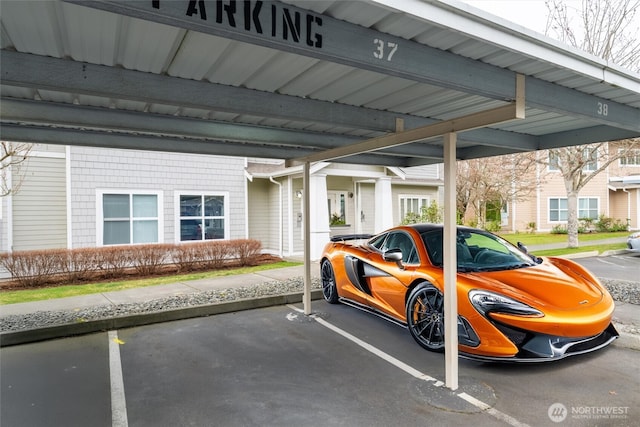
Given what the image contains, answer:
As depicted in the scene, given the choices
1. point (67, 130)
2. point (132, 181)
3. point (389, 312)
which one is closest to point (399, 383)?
point (389, 312)

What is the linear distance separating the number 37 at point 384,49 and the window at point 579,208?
2538 cm

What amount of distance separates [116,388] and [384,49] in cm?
384

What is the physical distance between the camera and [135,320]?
18.9 feet

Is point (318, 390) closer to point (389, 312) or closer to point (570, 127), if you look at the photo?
point (389, 312)

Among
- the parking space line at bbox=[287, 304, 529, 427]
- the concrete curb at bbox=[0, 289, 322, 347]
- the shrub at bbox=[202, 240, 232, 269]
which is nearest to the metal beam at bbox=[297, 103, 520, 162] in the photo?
the parking space line at bbox=[287, 304, 529, 427]

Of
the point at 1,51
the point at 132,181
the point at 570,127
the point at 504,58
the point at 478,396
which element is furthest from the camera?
the point at 132,181

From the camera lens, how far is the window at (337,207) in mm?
14836

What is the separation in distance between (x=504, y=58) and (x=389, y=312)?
3.36 meters

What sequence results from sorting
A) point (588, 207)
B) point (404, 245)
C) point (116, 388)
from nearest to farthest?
point (116, 388) < point (404, 245) < point (588, 207)

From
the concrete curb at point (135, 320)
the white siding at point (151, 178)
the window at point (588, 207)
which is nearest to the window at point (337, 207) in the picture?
the white siding at point (151, 178)

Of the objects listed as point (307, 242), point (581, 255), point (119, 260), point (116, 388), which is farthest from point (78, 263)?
point (581, 255)

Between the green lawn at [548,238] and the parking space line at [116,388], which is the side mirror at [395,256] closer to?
the parking space line at [116,388]

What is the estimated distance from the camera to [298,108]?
14.5ft

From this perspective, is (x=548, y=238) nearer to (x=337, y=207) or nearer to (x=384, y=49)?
(x=337, y=207)
